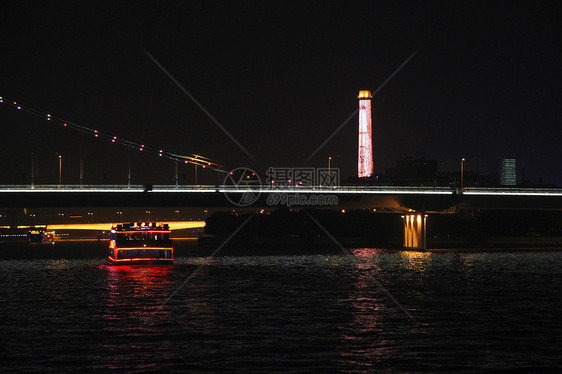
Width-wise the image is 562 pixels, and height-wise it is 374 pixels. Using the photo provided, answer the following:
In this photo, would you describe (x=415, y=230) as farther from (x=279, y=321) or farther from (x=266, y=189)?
(x=279, y=321)

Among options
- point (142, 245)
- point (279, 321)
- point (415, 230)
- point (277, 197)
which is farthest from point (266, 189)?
point (279, 321)

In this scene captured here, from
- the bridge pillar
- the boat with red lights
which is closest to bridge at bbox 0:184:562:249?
the bridge pillar

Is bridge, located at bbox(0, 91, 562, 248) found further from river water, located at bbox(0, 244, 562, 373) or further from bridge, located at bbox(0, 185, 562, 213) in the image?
river water, located at bbox(0, 244, 562, 373)

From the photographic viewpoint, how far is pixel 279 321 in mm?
40062

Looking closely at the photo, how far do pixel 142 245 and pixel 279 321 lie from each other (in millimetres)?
44248

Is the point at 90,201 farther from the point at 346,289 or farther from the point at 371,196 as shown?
the point at 346,289

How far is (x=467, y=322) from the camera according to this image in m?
40.8

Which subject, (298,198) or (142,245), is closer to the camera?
(142,245)

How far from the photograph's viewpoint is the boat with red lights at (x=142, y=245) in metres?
81.7

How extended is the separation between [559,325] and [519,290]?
19.5 metres

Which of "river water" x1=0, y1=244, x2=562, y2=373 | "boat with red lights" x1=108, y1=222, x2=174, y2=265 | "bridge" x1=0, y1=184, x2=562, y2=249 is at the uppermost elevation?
"bridge" x1=0, y1=184, x2=562, y2=249

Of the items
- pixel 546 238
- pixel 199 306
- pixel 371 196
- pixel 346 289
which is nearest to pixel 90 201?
pixel 371 196

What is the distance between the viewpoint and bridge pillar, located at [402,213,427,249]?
128 metres

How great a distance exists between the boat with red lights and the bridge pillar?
5432cm
